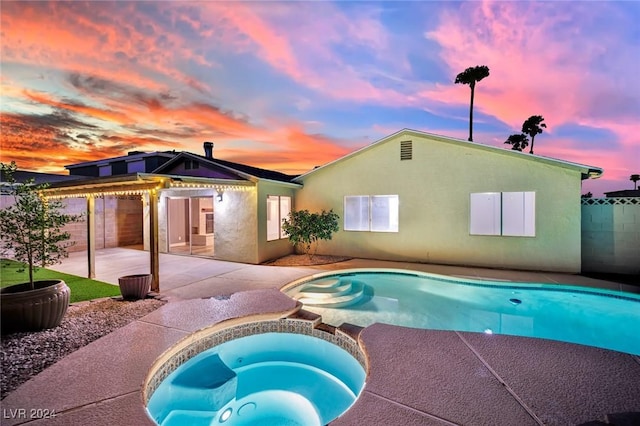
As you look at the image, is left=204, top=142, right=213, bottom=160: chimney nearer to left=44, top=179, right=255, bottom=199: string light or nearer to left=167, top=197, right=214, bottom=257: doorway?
left=167, top=197, right=214, bottom=257: doorway

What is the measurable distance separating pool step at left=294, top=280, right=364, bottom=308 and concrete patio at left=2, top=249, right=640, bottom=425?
185 cm

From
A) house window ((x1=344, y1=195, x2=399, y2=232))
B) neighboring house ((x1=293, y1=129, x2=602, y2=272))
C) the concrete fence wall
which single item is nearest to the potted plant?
neighboring house ((x1=293, y1=129, x2=602, y2=272))

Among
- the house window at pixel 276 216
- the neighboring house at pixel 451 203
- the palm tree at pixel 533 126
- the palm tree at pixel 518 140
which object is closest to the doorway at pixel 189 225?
the house window at pixel 276 216

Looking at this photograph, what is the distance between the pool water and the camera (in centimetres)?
321

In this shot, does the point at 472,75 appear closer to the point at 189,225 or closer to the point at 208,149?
the point at 208,149

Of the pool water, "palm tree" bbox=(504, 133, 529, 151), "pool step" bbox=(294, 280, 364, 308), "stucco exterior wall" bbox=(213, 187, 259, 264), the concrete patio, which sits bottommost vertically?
the pool water

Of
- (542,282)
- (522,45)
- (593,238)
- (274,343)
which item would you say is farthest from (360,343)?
(522,45)

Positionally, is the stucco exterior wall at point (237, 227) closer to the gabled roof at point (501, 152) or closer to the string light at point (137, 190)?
the string light at point (137, 190)

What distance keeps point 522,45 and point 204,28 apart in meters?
10.6

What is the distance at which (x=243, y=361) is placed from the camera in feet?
14.1

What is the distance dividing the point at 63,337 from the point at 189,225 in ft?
29.2

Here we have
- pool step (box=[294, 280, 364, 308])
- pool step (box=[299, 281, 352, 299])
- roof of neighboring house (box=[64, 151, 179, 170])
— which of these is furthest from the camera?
roof of neighboring house (box=[64, 151, 179, 170])

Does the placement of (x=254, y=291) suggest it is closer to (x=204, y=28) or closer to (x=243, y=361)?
(x=243, y=361)

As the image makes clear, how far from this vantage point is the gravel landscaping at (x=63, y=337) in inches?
124
